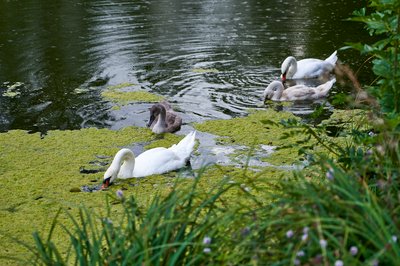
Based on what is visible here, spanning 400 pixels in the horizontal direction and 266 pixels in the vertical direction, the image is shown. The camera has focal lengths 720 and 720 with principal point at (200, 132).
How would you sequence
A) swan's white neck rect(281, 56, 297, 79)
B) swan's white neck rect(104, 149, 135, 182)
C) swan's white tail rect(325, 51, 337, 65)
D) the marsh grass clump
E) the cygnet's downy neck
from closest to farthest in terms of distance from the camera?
the marsh grass clump < swan's white neck rect(104, 149, 135, 182) < the cygnet's downy neck < swan's white neck rect(281, 56, 297, 79) < swan's white tail rect(325, 51, 337, 65)

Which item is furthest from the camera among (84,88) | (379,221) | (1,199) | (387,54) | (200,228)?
(84,88)

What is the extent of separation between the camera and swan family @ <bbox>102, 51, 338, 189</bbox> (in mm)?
7043

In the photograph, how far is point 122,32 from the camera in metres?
13.9

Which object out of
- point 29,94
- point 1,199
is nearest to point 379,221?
point 1,199

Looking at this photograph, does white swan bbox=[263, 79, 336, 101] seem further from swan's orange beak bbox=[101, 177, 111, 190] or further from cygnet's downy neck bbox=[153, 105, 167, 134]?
swan's orange beak bbox=[101, 177, 111, 190]

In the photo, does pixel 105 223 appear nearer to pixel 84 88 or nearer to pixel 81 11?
pixel 84 88

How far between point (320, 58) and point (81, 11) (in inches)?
256

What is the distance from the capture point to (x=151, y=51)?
1241 centimetres

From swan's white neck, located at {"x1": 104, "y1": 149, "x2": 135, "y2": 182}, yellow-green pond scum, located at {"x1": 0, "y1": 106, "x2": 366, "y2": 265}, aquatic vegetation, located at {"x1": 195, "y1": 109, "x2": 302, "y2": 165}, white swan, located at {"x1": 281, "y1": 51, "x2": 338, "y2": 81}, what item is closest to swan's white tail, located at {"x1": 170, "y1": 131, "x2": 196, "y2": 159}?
yellow-green pond scum, located at {"x1": 0, "y1": 106, "x2": 366, "y2": 265}

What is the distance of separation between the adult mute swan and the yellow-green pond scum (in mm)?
94

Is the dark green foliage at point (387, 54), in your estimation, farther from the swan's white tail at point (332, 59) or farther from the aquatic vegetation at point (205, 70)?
the aquatic vegetation at point (205, 70)

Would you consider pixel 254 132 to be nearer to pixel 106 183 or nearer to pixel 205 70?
pixel 106 183

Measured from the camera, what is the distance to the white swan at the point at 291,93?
9500 millimetres

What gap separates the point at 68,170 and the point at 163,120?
1477 mm
